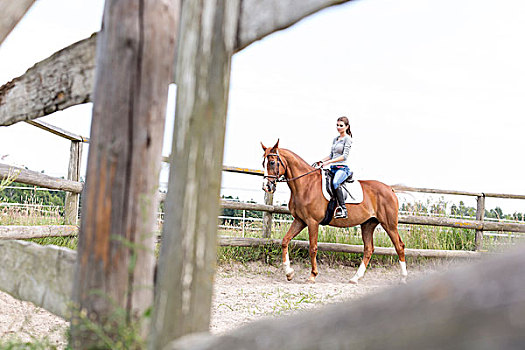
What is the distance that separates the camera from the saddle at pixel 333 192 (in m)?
6.59

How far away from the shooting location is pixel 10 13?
203cm

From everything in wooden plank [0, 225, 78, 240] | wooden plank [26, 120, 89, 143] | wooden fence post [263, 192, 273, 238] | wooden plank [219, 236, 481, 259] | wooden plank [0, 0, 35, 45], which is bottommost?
wooden plank [219, 236, 481, 259]

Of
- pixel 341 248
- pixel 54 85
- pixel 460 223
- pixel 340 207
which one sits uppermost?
pixel 54 85

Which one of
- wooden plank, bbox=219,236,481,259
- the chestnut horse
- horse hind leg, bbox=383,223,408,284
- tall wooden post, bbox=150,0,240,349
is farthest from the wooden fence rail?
tall wooden post, bbox=150,0,240,349

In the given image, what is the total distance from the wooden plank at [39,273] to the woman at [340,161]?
5267mm

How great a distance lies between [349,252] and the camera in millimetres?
7445

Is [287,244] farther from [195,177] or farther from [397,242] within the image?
[195,177]

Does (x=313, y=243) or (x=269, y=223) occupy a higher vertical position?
(x=269, y=223)

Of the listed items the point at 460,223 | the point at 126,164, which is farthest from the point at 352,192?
the point at 126,164

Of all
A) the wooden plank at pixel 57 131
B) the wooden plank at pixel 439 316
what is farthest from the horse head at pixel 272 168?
the wooden plank at pixel 439 316

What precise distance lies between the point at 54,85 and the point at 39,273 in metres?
0.67

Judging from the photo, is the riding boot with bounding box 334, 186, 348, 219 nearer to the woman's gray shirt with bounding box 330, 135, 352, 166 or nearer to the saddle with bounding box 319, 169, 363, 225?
the saddle with bounding box 319, 169, 363, 225

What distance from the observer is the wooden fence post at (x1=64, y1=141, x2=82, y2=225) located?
17.6 feet

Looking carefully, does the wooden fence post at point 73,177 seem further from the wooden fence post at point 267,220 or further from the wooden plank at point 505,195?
the wooden plank at point 505,195
